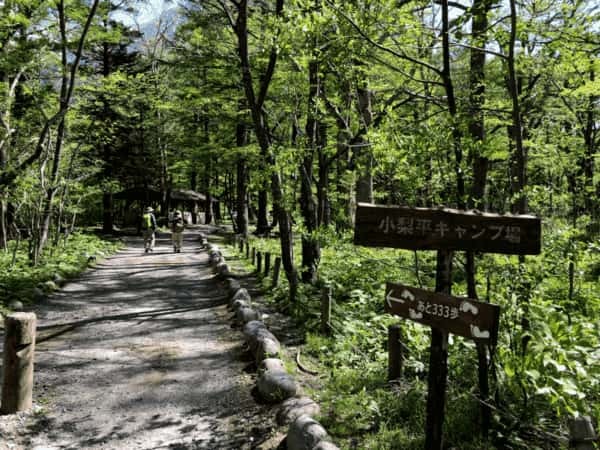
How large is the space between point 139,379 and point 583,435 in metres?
4.74

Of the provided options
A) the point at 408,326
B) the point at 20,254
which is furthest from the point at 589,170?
the point at 20,254

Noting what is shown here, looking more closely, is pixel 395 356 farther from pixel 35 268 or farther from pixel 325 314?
pixel 35 268

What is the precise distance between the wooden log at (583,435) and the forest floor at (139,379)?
2.48 m

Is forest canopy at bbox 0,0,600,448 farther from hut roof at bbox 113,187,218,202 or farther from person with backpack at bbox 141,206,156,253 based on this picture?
hut roof at bbox 113,187,218,202

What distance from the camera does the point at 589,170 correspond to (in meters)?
17.8

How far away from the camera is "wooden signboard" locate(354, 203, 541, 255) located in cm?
307

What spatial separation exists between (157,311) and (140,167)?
775 inches

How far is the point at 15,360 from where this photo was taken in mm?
4566

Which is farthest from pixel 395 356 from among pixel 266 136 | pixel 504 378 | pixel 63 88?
pixel 63 88

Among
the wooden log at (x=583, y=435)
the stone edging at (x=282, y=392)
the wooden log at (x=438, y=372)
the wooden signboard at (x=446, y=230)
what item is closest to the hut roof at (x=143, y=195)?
the stone edging at (x=282, y=392)

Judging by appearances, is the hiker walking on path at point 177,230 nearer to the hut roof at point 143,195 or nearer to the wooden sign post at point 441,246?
the hut roof at point 143,195

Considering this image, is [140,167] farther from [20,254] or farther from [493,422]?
[493,422]

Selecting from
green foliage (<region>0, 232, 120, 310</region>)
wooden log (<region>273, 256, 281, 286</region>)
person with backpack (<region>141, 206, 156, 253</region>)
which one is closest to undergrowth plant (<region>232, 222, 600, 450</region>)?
wooden log (<region>273, 256, 281, 286</region>)

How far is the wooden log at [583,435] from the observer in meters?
2.60
